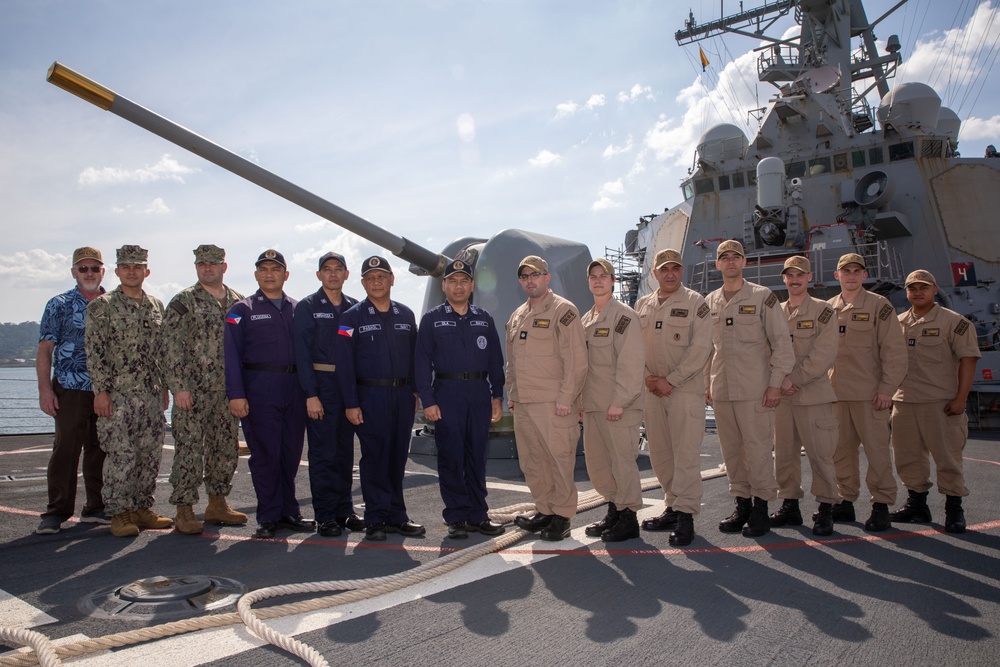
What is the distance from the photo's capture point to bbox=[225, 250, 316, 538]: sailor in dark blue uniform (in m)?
4.09

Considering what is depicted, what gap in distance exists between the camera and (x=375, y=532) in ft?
13.0

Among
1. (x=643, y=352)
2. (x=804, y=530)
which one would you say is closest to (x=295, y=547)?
(x=643, y=352)

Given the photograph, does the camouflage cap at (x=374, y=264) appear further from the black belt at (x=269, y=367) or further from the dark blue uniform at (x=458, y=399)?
the black belt at (x=269, y=367)

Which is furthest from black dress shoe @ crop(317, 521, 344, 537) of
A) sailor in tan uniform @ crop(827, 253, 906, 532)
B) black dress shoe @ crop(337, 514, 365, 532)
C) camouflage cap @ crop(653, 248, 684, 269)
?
sailor in tan uniform @ crop(827, 253, 906, 532)

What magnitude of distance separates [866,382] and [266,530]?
156 inches

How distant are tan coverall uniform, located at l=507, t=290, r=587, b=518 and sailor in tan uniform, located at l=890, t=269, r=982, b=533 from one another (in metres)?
2.32

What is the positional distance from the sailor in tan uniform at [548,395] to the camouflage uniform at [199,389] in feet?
6.16

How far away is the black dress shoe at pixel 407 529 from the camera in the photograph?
407 cm

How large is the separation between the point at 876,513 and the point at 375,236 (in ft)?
16.5

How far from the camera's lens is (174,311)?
422 centimetres

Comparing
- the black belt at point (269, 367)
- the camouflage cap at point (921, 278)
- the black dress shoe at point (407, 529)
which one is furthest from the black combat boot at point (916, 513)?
the black belt at point (269, 367)

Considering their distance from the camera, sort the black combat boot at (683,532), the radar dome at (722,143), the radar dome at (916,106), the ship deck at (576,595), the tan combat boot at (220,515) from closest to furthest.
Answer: the ship deck at (576,595) → the black combat boot at (683,532) → the tan combat boot at (220,515) → the radar dome at (916,106) → the radar dome at (722,143)

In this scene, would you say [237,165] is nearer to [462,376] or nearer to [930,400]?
[462,376]

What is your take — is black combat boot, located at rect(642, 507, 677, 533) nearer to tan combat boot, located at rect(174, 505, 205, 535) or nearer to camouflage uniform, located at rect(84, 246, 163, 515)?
tan combat boot, located at rect(174, 505, 205, 535)
